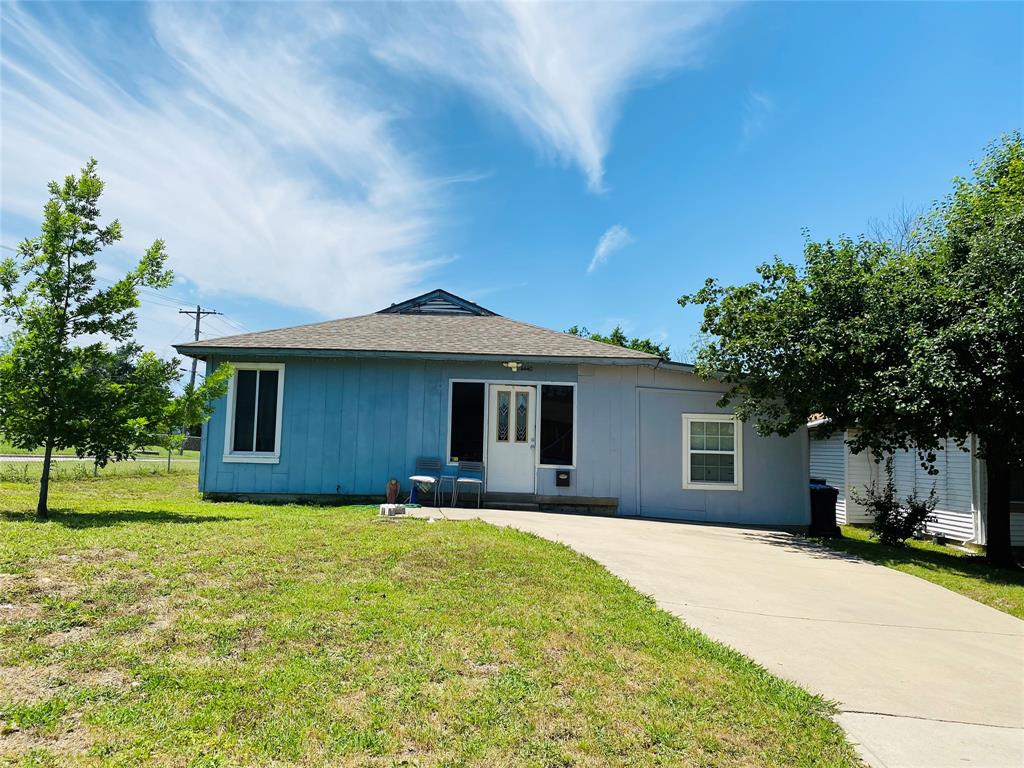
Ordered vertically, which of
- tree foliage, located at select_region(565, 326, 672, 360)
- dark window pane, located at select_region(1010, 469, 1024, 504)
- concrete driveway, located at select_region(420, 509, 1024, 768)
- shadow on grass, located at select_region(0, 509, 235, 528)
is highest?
tree foliage, located at select_region(565, 326, 672, 360)

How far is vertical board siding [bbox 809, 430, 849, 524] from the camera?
705 inches

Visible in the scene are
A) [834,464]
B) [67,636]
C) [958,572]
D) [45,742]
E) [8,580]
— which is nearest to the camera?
[45,742]

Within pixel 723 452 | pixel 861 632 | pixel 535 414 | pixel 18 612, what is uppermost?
Answer: pixel 535 414

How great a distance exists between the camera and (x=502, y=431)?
1173 centimetres

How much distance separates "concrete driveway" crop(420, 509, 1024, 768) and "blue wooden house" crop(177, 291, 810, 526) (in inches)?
102

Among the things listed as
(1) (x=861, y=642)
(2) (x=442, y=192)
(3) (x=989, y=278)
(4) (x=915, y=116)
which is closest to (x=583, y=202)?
(2) (x=442, y=192)

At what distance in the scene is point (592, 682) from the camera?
341cm

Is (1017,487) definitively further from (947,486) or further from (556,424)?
(556,424)

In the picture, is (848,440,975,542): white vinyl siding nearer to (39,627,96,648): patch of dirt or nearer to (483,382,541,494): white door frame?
(483,382,541,494): white door frame

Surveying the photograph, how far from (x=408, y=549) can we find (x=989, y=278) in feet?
29.2

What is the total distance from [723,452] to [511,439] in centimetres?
420

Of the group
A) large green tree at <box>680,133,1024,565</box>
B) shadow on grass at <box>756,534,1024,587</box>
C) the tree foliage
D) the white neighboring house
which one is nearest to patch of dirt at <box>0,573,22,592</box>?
shadow on grass at <box>756,534,1024,587</box>

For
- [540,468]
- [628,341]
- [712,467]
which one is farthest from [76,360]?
[628,341]

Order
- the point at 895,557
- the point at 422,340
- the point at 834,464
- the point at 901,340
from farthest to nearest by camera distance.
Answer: the point at 834,464 < the point at 422,340 < the point at 895,557 < the point at 901,340
